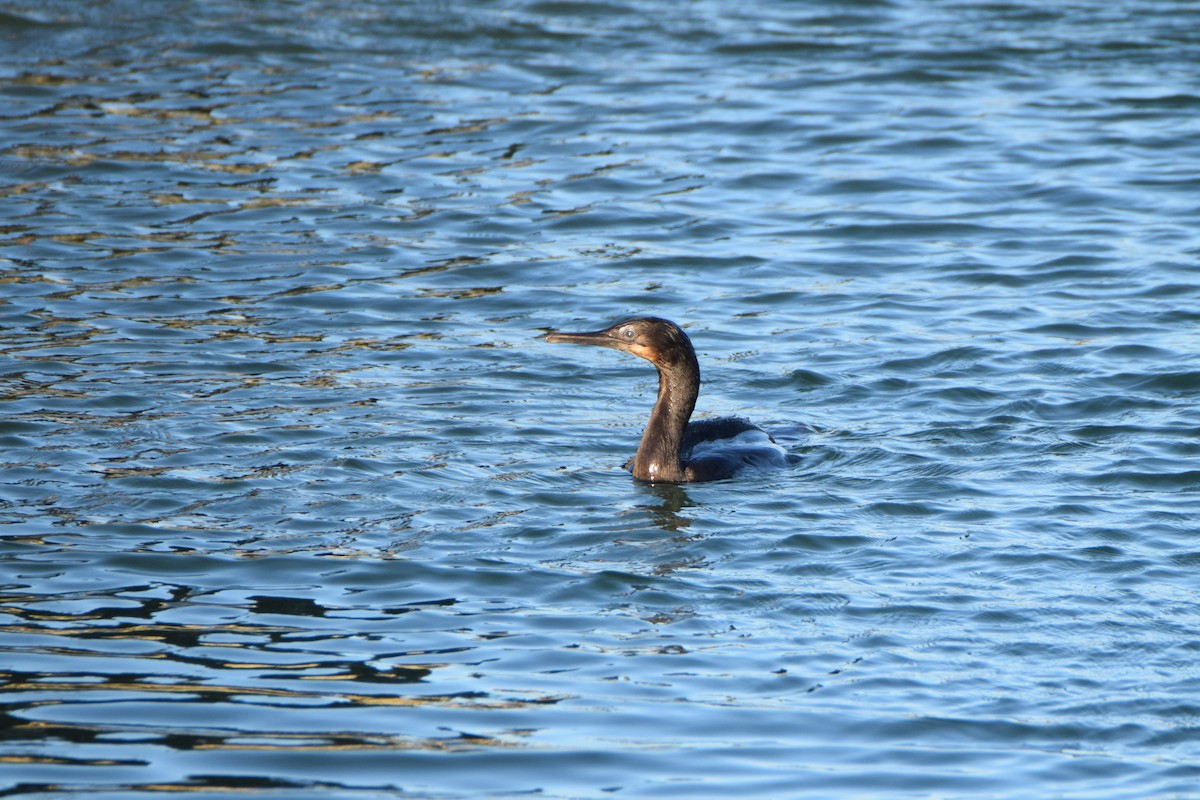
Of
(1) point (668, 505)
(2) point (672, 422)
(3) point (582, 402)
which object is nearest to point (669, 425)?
(2) point (672, 422)

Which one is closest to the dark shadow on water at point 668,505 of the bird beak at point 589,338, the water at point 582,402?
the water at point 582,402

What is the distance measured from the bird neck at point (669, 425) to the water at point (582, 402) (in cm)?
24

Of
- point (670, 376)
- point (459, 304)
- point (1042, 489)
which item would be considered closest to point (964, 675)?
point (1042, 489)

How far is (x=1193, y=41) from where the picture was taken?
20578 mm

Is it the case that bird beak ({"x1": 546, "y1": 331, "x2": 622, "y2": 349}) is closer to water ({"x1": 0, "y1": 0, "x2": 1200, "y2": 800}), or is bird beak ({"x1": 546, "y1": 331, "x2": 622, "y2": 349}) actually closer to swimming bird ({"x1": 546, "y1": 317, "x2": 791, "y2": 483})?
swimming bird ({"x1": 546, "y1": 317, "x2": 791, "y2": 483})

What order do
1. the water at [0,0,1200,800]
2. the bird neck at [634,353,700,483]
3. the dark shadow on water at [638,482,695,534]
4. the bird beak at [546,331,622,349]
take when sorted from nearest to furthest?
the water at [0,0,1200,800] < the dark shadow on water at [638,482,695,534] < the bird neck at [634,353,700,483] < the bird beak at [546,331,622,349]

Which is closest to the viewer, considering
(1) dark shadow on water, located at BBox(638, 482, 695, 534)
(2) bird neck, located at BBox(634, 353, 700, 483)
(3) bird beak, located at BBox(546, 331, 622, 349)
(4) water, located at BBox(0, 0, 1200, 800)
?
(4) water, located at BBox(0, 0, 1200, 800)

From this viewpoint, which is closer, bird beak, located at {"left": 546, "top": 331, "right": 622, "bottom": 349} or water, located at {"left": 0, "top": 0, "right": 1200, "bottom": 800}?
water, located at {"left": 0, "top": 0, "right": 1200, "bottom": 800}

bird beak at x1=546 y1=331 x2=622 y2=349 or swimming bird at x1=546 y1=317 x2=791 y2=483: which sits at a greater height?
bird beak at x1=546 y1=331 x2=622 y2=349

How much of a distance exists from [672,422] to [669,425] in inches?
1.2

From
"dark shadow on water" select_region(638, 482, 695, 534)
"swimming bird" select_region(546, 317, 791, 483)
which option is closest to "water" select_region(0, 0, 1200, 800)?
"dark shadow on water" select_region(638, 482, 695, 534)

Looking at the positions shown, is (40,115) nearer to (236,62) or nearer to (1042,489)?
(236,62)

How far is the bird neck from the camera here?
31.7 ft

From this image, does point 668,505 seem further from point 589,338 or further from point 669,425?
point 589,338
